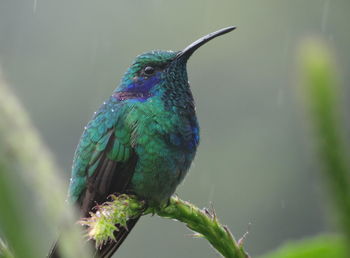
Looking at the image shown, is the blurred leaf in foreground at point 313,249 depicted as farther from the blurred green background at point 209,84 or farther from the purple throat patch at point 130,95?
the blurred green background at point 209,84

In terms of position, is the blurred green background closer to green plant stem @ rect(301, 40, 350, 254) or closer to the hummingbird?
the hummingbird

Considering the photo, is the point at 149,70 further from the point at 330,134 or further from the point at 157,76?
the point at 330,134

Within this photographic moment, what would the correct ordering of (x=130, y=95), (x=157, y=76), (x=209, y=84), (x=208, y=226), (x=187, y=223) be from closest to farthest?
1. (x=208, y=226)
2. (x=187, y=223)
3. (x=130, y=95)
4. (x=157, y=76)
5. (x=209, y=84)

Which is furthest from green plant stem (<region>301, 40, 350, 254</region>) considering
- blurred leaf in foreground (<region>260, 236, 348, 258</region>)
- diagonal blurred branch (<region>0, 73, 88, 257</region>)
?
blurred leaf in foreground (<region>260, 236, 348, 258</region>)

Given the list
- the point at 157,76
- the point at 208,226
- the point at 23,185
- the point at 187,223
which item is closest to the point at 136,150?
the point at 157,76

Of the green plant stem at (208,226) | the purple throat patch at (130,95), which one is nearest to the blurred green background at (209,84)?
the purple throat patch at (130,95)

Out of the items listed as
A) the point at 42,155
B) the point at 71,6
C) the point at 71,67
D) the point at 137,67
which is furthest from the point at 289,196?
the point at 42,155

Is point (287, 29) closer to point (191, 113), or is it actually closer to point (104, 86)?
point (104, 86)
